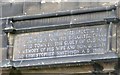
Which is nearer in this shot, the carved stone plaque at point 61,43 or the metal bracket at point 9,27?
the carved stone plaque at point 61,43

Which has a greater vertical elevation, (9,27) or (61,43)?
(9,27)

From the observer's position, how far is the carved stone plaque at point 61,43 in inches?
290

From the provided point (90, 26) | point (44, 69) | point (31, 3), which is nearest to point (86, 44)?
point (90, 26)

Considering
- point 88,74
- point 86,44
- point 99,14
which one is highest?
point 99,14

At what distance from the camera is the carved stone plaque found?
7.37 meters

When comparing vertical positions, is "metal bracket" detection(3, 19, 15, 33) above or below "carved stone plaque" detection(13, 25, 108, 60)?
above

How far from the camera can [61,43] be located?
299 inches

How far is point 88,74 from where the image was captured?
7.34 metres

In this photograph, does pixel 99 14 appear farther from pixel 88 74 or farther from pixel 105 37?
pixel 88 74

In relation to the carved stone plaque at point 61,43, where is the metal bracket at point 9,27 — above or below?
above

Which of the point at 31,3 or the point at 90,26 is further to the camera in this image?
the point at 31,3

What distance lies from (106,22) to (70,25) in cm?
60

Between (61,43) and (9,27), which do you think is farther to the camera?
(9,27)

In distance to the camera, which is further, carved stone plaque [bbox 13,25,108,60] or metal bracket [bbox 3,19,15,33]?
metal bracket [bbox 3,19,15,33]
